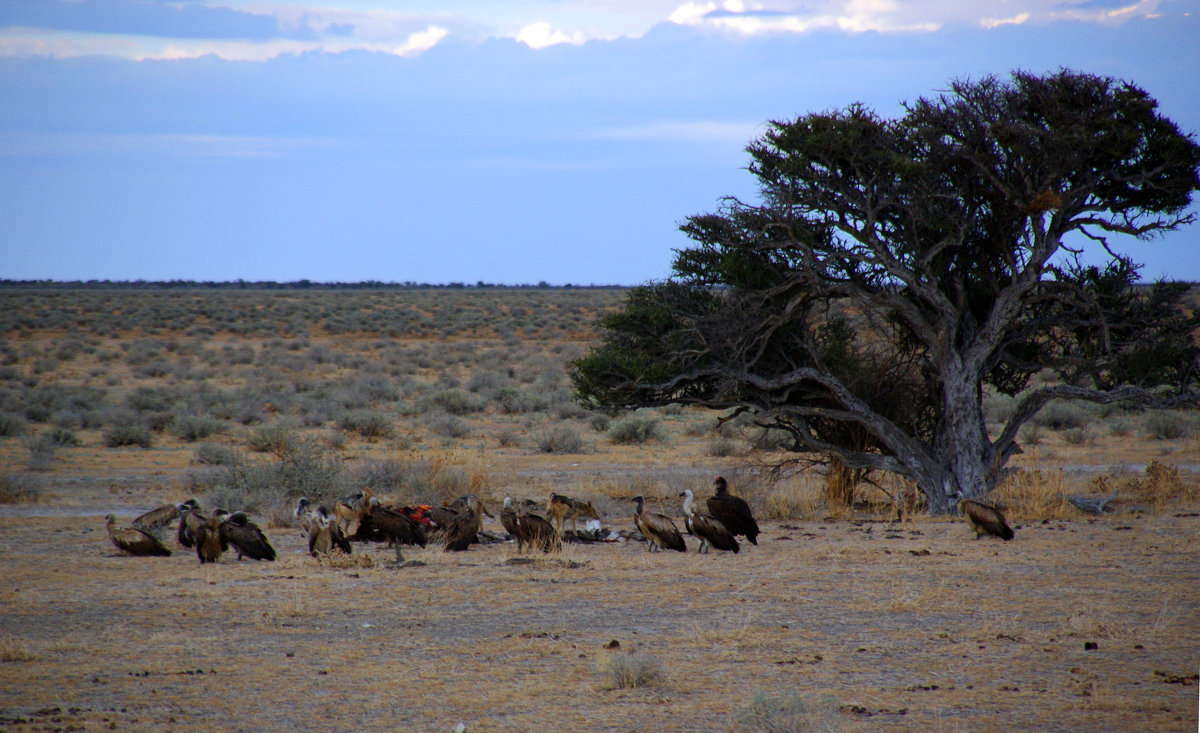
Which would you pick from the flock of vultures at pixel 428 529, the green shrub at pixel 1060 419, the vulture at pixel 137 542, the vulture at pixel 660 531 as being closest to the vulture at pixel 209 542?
the flock of vultures at pixel 428 529

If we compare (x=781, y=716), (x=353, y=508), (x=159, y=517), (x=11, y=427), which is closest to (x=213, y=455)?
(x=11, y=427)

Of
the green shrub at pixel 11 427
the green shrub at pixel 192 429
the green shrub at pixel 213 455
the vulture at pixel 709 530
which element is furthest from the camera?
the green shrub at pixel 192 429

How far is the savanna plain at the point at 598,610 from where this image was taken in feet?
20.6

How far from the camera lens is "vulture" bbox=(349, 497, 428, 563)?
12.0m

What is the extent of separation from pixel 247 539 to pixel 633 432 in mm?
16018

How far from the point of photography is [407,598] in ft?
31.1

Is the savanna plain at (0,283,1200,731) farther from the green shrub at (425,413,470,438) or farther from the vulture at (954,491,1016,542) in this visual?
the green shrub at (425,413,470,438)

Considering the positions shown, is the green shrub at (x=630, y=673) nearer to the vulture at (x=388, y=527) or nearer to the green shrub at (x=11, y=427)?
the vulture at (x=388, y=527)

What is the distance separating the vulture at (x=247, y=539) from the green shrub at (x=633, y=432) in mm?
15453

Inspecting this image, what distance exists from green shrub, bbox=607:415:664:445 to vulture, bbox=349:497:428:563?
45.5 feet

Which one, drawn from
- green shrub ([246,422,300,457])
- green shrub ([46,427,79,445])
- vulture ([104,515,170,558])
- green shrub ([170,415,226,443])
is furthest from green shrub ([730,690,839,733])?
green shrub ([170,415,226,443])

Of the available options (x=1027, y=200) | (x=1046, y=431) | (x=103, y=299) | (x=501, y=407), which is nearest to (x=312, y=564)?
(x=1027, y=200)

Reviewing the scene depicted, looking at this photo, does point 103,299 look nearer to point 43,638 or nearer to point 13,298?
point 13,298

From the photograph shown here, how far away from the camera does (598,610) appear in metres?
9.01
